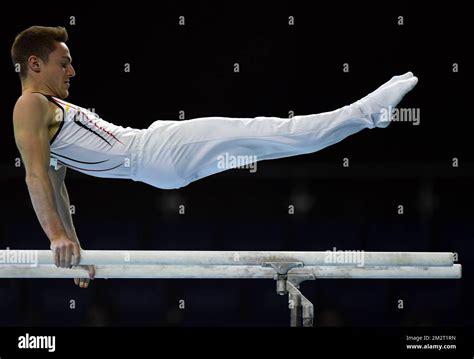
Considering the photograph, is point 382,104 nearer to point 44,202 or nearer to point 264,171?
point 44,202

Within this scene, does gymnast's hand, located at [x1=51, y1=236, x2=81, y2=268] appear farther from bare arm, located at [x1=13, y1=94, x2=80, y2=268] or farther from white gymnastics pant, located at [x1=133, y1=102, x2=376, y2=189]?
white gymnastics pant, located at [x1=133, y1=102, x2=376, y2=189]

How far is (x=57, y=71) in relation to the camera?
4156mm

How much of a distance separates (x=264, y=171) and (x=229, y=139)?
4602 millimetres

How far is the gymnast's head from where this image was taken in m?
4.11

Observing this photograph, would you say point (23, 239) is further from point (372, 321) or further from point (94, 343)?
point (94, 343)

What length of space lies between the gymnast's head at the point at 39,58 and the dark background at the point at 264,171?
3.71m

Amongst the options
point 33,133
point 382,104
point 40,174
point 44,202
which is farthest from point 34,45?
point 382,104

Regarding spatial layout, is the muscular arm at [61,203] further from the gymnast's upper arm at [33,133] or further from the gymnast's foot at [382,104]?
the gymnast's foot at [382,104]

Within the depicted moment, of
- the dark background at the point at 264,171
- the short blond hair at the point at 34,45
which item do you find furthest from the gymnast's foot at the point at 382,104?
the dark background at the point at 264,171

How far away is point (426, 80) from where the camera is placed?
810 cm

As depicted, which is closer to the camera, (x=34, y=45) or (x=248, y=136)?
(x=248, y=136)

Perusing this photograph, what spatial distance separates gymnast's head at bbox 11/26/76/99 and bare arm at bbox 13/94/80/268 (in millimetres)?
258

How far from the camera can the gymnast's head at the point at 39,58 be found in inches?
162

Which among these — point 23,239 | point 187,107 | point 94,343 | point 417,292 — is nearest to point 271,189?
point 187,107
